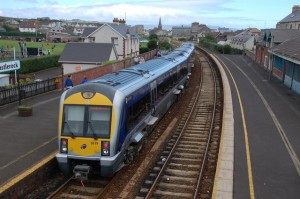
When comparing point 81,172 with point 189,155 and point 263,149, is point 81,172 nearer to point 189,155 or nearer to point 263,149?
point 189,155

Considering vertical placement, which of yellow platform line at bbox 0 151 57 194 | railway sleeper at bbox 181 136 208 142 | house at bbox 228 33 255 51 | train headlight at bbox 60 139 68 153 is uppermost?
house at bbox 228 33 255 51

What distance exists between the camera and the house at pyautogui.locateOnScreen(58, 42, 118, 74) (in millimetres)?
37031

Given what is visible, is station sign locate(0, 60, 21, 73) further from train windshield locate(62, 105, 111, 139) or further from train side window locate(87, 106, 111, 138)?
train side window locate(87, 106, 111, 138)

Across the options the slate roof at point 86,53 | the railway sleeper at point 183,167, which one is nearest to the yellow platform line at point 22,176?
the railway sleeper at point 183,167

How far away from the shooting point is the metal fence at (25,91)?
1724 cm

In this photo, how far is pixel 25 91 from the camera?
62.4 ft

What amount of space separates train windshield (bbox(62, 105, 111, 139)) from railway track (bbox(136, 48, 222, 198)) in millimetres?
1967

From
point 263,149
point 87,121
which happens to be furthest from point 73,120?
point 263,149

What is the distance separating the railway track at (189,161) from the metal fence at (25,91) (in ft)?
26.4

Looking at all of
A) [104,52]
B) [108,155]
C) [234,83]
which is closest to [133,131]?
[108,155]

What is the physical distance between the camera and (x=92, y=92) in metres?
10.0

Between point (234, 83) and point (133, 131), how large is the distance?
1895 centimetres

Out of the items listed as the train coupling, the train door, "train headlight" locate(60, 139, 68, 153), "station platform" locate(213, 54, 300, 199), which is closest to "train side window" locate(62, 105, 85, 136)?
"train headlight" locate(60, 139, 68, 153)

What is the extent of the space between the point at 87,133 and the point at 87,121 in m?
0.33
